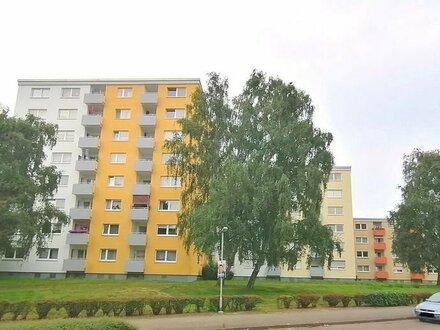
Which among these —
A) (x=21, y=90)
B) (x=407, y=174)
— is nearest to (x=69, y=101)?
(x=21, y=90)

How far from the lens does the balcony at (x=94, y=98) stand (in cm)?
5478

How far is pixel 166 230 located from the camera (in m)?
49.1

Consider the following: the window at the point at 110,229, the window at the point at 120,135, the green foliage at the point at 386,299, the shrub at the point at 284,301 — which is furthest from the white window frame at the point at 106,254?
the green foliage at the point at 386,299

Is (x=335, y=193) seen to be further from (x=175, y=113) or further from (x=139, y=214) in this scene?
(x=139, y=214)

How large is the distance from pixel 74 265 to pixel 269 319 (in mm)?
33249

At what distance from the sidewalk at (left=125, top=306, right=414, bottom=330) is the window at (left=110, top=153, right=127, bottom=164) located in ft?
110

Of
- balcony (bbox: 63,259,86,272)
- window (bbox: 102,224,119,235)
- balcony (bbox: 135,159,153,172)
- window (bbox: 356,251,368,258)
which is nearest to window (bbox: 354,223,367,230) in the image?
window (bbox: 356,251,368,258)

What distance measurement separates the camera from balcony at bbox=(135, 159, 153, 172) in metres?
51.0

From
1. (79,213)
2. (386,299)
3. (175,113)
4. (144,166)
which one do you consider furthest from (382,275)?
(386,299)

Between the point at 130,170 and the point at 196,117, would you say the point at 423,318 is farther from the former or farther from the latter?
the point at 130,170

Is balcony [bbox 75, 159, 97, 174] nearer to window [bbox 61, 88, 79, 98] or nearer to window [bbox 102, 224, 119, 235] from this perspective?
window [bbox 102, 224, 119, 235]

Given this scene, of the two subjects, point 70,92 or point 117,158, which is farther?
point 70,92

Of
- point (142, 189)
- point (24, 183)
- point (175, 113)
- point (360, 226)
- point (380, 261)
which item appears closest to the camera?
point (24, 183)

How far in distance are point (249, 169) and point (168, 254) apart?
20208 mm
